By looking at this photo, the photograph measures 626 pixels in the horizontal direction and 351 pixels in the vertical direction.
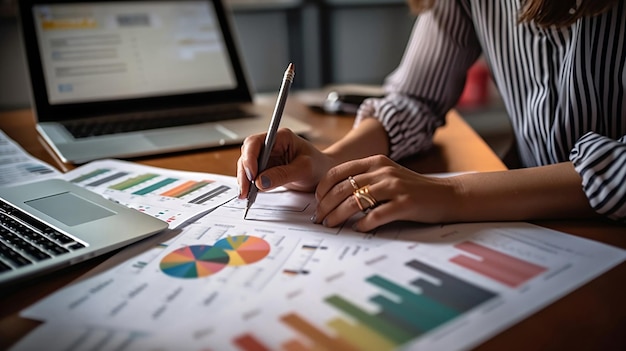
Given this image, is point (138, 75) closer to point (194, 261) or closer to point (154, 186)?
point (154, 186)

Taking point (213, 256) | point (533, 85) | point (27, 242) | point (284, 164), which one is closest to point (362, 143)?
point (284, 164)

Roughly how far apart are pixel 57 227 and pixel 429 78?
68 cm

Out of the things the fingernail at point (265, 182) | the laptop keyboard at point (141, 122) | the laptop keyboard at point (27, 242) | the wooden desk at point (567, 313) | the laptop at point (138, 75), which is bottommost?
the wooden desk at point (567, 313)

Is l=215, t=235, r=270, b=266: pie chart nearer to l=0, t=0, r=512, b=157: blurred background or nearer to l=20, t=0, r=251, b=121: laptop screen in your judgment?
l=20, t=0, r=251, b=121: laptop screen

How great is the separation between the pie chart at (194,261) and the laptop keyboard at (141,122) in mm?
549

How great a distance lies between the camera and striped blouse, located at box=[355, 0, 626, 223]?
2.16 ft

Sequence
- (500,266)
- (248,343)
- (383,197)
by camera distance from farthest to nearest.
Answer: (383,197)
(500,266)
(248,343)

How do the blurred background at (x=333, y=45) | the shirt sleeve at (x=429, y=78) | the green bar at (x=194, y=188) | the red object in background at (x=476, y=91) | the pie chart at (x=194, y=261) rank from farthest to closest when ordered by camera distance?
1. the red object in background at (x=476, y=91)
2. the blurred background at (x=333, y=45)
3. the shirt sleeve at (x=429, y=78)
4. the green bar at (x=194, y=188)
5. the pie chart at (x=194, y=261)

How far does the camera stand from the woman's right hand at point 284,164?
70 cm

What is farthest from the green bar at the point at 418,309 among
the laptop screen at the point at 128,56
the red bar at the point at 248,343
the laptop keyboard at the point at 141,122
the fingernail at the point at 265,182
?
the laptop screen at the point at 128,56

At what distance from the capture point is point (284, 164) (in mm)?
775

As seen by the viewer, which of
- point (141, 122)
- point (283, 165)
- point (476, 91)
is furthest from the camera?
point (476, 91)

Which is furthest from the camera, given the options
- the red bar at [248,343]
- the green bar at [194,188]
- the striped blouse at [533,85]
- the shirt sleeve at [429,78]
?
the shirt sleeve at [429,78]

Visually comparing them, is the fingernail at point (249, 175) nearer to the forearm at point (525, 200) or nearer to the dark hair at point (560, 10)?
the forearm at point (525, 200)
